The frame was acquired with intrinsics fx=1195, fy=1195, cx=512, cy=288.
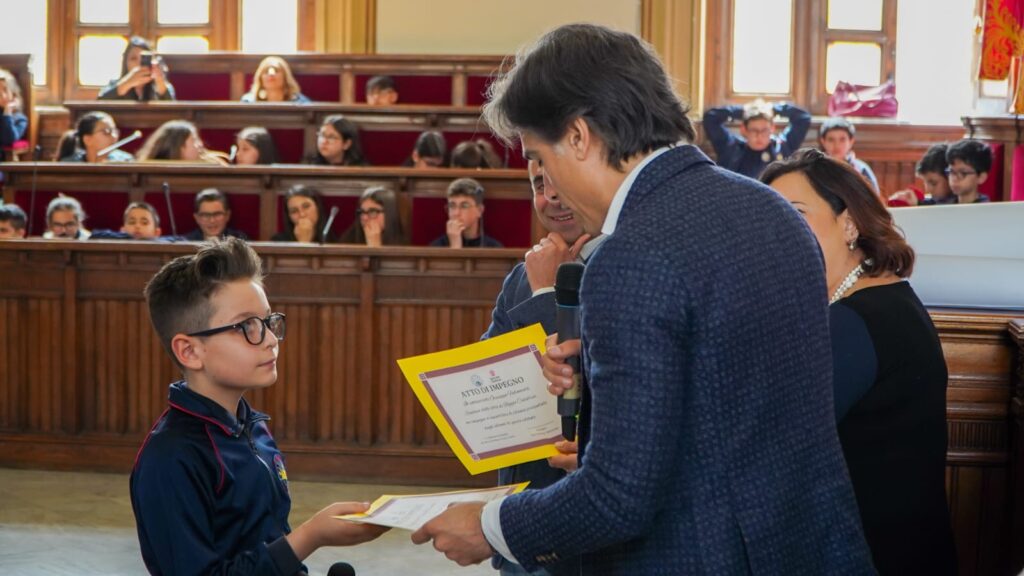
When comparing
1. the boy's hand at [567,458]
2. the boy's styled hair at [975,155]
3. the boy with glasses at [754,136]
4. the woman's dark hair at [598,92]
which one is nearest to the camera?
the woman's dark hair at [598,92]

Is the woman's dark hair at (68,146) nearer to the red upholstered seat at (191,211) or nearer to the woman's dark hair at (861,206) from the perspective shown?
the red upholstered seat at (191,211)

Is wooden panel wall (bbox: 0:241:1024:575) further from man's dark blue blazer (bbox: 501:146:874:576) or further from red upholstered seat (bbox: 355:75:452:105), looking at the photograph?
red upholstered seat (bbox: 355:75:452:105)

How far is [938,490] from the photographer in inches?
66.7

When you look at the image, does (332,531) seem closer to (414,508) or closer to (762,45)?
(414,508)

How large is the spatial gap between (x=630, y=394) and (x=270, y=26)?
313 inches

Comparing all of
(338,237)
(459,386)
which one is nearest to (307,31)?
(338,237)

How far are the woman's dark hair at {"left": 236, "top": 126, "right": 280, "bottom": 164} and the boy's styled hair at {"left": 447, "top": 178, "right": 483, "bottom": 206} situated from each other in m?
1.51

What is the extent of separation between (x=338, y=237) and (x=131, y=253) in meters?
1.30

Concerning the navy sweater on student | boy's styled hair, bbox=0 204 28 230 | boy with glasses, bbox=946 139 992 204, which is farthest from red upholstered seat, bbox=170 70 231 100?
the navy sweater on student

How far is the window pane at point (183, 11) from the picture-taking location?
867 centimetres

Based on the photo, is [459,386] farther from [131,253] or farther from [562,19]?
[562,19]

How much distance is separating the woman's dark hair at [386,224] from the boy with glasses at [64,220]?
113 centimetres

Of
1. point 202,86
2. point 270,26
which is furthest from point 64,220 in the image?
point 270,26

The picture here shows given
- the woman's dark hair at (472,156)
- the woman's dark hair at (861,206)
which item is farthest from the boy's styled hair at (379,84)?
the woman's dark hair at (861,206)
